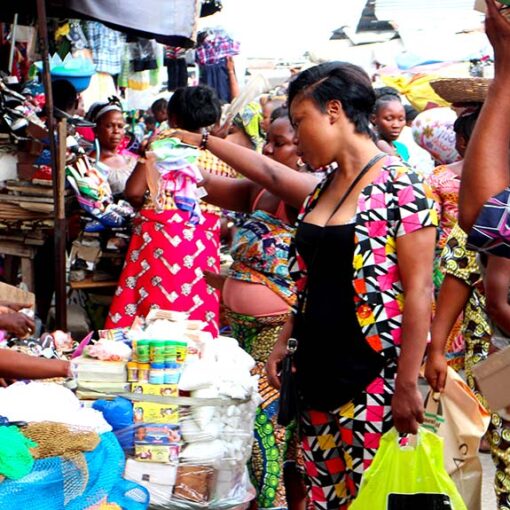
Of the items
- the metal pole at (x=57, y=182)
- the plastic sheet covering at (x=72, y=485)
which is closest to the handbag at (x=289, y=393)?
the plastic sheet covering at (x=72, y=485)

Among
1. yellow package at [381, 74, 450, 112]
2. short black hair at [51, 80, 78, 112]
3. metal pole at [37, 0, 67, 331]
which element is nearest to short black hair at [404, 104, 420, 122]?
yellow package at [381, 74, 450, 112]

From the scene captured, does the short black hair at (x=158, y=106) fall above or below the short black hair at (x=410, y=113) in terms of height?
below

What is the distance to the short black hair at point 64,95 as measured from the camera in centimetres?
800

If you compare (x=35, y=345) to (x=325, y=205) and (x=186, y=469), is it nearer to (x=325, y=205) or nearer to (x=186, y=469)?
(x=186, y=469)

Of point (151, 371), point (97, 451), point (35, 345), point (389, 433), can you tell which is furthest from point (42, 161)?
point (389, 433)

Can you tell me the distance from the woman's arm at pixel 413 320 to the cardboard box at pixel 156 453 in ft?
4.17

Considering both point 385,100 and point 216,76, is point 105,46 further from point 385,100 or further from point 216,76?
point 216,76

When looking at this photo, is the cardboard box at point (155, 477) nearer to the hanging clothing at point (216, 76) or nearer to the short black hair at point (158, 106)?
the hanging clothing at point (216, 76)

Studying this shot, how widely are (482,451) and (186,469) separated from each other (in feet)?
8.99

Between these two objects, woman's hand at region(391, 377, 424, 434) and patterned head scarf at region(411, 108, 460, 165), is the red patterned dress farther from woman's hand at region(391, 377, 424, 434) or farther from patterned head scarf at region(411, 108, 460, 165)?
woman's hand at region(391, 377, 424, 434)

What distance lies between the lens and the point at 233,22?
44.7 feet

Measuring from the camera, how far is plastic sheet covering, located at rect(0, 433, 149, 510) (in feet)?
10.8

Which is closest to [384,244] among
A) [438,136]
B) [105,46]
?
[438,136]

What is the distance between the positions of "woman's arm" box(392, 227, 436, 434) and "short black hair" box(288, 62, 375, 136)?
450mm
